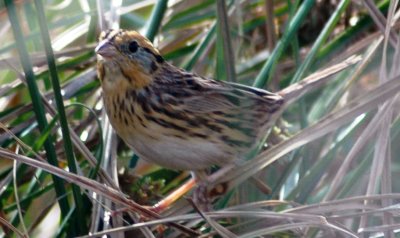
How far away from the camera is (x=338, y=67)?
2.54 m

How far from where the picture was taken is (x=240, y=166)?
Result: 2.24 meters

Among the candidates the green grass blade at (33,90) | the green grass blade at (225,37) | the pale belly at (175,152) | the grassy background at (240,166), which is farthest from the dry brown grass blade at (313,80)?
the green grass blade at (33,90)

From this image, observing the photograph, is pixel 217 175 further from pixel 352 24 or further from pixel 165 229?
pixel 352 24

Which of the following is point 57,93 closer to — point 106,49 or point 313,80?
point 106,49

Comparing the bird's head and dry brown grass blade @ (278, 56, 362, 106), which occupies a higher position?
the bird's head

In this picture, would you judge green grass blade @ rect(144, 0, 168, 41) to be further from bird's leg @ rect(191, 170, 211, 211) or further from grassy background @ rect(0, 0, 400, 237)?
bird's leg @ rect(191, 170, 211, 211)

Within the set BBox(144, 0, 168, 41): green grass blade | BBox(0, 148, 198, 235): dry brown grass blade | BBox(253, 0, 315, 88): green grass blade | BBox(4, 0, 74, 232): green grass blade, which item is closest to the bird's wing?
BBox(253, 0, 315, 88): green grass blade

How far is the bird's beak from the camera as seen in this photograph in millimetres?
2344

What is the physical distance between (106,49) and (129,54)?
93mm

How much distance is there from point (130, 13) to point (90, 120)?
1.84 feet

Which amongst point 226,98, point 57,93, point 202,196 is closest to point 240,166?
point 202,196

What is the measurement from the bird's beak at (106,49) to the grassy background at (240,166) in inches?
5.4

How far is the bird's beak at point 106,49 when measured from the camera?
2.34 metres

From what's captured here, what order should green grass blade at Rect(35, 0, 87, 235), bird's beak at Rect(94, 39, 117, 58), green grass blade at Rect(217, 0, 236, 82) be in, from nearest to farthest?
green grass blade at Rect(35, 0, 87, 235) → bird's beak at Rect(94, 39, 117, 58) → green grass blade at Rect(217, 0, 236, 82)
